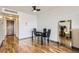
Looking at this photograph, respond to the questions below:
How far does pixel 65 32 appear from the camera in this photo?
18.7 ft

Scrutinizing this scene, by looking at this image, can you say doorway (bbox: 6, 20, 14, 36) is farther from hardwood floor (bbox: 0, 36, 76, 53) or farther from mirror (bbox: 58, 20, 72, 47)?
mirror (bbox: 58, 20, 72, 47)

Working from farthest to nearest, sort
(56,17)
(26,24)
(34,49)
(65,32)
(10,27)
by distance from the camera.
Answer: (10,27)
(26,24)
(56,17)
(65,32)
(34,49)

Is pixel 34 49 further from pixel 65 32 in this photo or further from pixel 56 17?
pixel 56 17

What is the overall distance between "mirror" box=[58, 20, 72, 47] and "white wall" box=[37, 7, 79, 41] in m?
0.28

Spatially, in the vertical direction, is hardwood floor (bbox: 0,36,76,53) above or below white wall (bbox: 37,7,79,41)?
below

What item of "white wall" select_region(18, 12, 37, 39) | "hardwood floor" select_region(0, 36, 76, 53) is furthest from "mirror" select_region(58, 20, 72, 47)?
"white wall" select_region(18, 12, 37, 39)

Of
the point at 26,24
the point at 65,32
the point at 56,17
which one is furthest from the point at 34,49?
the point at 26,24

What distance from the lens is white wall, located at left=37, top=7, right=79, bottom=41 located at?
16.6 ft

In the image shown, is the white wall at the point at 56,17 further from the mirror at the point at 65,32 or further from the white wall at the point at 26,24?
the white wall at the point at 26,24

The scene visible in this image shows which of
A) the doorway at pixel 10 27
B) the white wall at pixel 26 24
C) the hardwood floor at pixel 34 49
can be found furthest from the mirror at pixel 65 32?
the doorway at pixel 10 27

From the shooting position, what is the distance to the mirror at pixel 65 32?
5.39m

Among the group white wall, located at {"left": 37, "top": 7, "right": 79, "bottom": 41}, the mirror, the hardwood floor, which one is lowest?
the hardwood floor

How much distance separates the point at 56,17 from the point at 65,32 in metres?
1.37

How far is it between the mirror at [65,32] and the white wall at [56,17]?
10.8 inches
